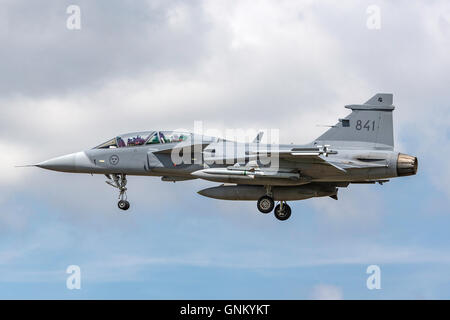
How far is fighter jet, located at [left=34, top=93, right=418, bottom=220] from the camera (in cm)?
3256

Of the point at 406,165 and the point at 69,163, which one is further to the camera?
the point at 69,163

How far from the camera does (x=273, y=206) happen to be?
33.9m

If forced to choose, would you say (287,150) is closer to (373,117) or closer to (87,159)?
(373,117)

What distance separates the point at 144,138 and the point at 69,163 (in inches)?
114

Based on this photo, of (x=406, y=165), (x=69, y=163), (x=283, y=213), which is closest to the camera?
(x=406, y=165)

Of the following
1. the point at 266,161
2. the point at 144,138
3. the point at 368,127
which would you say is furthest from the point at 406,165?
the point at 144,138

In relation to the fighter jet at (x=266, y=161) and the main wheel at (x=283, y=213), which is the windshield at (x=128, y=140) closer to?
the fighter jet at (x=266, y=161)

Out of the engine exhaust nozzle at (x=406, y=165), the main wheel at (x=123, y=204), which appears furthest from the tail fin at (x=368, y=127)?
the main wheel at (x=123, y=204)

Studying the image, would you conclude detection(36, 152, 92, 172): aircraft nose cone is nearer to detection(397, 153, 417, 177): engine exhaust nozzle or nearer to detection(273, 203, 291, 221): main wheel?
detection(273, 203, 291, 221): main wheel

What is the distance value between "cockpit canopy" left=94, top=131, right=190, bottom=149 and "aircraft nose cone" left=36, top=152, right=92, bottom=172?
2.26ft

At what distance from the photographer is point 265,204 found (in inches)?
1332

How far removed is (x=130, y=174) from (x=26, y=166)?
3.70 meters

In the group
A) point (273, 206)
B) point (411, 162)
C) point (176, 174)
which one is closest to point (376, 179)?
point (411, 162)

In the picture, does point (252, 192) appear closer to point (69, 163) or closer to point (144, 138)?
point (144, 138)
